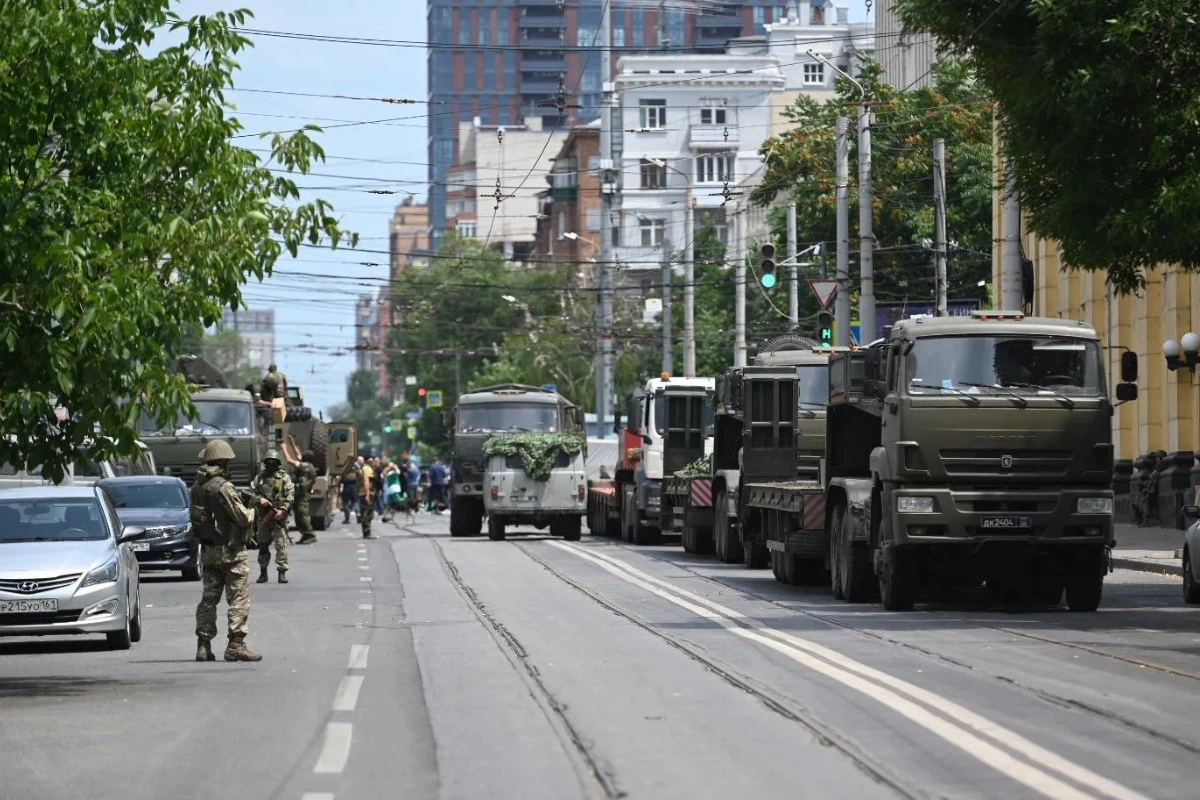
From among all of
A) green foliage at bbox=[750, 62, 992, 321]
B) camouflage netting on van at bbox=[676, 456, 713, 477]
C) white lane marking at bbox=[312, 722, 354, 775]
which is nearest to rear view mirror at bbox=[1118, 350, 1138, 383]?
white lane marking at bbox=[312, 722, 354, 775]

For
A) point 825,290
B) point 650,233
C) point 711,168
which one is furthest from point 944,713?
point 711,168

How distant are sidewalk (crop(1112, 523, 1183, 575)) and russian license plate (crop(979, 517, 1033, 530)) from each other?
822 cm

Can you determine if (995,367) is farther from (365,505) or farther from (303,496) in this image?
(365,505)

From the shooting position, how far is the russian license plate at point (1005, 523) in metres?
21.6

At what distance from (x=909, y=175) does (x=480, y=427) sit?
69.9ft

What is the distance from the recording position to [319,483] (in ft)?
176

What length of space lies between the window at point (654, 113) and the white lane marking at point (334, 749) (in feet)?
349

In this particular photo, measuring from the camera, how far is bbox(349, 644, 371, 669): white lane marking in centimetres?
1720

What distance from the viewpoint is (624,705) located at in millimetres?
13703

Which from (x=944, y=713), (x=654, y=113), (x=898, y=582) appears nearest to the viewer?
(x=944, y=713)

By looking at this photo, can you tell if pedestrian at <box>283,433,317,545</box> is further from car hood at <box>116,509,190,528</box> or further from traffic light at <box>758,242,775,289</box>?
car hood at <box>116,509,190,528</box>

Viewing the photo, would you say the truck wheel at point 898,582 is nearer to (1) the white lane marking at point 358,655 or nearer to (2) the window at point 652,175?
(1) the white lane marking at point 358,655

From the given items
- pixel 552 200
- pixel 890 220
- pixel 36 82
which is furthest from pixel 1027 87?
pixel 552 200

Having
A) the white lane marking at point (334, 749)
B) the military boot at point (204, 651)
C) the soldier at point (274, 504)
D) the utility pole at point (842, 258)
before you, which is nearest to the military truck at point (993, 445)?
the military boot at point (204, 651)
